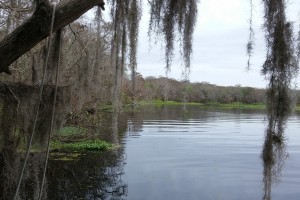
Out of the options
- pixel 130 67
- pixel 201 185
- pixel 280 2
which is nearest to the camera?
pixel 280 2

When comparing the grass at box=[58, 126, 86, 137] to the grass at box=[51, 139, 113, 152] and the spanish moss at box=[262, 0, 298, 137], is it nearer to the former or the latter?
the grass at box=[51, 139, 113, 152]

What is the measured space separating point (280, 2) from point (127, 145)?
1929 centimetres

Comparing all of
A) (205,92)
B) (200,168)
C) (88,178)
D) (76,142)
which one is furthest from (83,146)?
(205,92)

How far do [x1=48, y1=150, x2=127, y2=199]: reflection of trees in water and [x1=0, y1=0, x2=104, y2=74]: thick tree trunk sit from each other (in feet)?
27.4

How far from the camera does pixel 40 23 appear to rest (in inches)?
134

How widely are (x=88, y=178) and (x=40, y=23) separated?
36.2 feet

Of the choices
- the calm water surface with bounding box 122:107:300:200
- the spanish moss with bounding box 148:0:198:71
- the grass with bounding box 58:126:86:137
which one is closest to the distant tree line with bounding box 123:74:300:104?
the spanish moss with bounding box 148:0:198:71

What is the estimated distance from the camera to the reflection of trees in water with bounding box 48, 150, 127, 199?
11.8m

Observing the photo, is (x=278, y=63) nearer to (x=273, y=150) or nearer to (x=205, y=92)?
(x=273, y=150)

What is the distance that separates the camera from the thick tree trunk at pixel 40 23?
3.40 metres

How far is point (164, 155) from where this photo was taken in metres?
20.2

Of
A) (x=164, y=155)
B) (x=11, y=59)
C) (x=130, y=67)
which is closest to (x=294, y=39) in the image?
(x=130, y=67)

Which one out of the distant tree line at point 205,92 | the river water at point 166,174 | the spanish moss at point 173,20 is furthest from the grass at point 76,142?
the spanish moss at point 173,20

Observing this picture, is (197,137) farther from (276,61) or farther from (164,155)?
(276,61)
